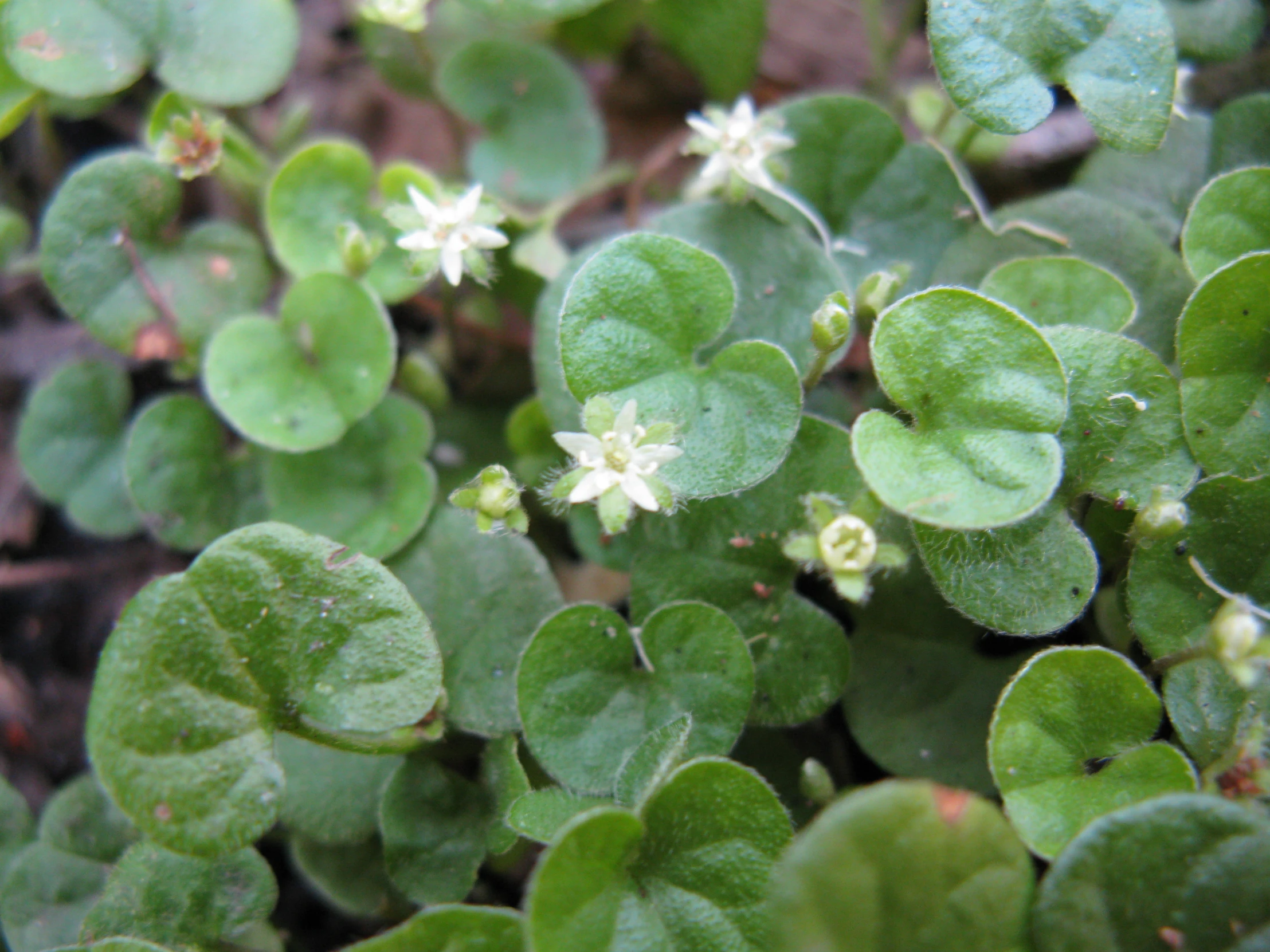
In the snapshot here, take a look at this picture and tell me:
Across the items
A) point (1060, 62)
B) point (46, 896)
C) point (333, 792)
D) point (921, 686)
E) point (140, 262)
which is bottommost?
point (46, 896)

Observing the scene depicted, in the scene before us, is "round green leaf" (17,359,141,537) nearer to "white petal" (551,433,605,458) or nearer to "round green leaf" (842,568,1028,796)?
"white petal" (551,433,605,458)

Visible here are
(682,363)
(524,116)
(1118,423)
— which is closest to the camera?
(1118,423)

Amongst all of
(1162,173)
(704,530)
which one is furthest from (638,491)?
(1162,173)

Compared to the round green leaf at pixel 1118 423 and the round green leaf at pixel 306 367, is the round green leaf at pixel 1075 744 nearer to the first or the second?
the round green leaf at pixel 1118 423

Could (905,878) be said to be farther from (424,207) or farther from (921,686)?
(424,207)

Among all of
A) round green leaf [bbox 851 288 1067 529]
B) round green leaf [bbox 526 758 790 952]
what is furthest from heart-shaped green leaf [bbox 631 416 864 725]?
round green leaf [bbox 526 758 790 952]

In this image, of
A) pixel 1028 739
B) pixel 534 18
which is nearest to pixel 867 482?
pixel 1028 739

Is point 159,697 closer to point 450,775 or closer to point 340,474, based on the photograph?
point 450,775
